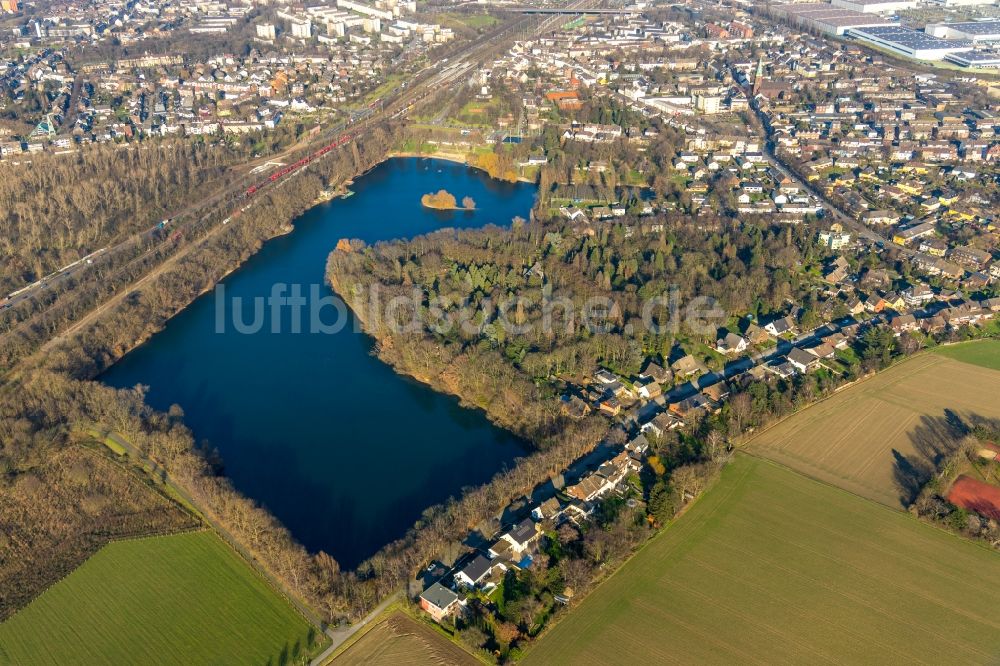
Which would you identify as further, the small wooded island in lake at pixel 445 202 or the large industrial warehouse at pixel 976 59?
the large industrial warehouse at pixel 976 59

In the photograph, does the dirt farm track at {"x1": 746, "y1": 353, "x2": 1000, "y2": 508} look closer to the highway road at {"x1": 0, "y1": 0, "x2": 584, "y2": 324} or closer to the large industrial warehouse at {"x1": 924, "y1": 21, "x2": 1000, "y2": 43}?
the highway road at {"x1": 0, "y1": 0, "x2": 584, "y2": 324}

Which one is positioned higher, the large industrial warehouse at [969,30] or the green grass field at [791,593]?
the large industrial warehouse at [969,30]

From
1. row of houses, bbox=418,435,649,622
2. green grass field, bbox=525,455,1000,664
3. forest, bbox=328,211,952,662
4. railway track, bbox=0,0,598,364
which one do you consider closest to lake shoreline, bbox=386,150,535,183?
railway track, bbox=0,0,598,364

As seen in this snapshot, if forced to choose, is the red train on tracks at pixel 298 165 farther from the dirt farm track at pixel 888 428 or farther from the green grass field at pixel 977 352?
the green grass field at pixel 977 352

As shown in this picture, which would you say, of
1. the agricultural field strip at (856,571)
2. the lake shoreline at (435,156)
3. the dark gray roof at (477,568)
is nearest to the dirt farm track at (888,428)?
the agricultural field strip at (856,571)

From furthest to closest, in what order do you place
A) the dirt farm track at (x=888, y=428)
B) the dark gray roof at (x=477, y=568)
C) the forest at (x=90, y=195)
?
the forest at (x=90, y=195) < the dirt farm track at (x=888, y=428) < the dark gray roof at (x=477, y=568)

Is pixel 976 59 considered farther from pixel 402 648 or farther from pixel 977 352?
pixel 402 648

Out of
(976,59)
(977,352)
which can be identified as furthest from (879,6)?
(977,352)
